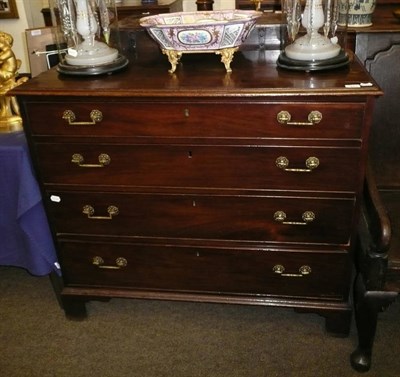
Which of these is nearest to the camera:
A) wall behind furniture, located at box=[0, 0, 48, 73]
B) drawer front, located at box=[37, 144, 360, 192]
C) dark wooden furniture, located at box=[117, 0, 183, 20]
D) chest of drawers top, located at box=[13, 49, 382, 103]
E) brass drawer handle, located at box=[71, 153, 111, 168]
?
chest of drawers top, located at box=[13, 49, 382, 103]

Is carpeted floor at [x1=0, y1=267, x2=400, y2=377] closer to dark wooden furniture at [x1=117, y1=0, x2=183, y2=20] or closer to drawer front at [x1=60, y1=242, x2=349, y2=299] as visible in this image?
drawer front at [x1=60, y1=242, x2=349, y2=299]

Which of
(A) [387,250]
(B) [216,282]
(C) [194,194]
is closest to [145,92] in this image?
(C) [194,194]

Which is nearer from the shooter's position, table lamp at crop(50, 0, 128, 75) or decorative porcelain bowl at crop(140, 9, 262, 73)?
decorative porcelain bowl at crop(140, 9, 262, 73)

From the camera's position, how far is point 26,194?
1.68m

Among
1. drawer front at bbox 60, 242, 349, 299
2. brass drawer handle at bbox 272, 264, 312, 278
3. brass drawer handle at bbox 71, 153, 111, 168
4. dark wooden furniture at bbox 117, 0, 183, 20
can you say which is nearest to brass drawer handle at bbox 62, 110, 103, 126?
brass drawer handle at bbox 71, 153, 111, 168

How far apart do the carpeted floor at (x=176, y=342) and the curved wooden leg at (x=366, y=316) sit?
0.05 meters

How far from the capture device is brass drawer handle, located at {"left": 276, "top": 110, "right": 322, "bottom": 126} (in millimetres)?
1342

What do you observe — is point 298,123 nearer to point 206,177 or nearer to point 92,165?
point 206,177

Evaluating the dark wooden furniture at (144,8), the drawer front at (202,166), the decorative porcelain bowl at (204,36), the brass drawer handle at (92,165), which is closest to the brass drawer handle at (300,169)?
the drawer front at (202,166)

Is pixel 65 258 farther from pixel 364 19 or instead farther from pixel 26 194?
pixel 364 19

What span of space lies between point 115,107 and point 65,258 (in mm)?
660

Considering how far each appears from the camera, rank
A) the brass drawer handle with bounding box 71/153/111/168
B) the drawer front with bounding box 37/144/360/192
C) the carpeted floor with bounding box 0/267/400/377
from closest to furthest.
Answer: the drawer front with bounding box 37/144/360/192 → the brass drawer handle with bounding box 71/153/111/168 → the carpeted floor with bounding box 0/267/400/377

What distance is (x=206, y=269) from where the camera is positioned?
1696mm

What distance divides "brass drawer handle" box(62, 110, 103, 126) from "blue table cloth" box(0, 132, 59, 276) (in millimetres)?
269
